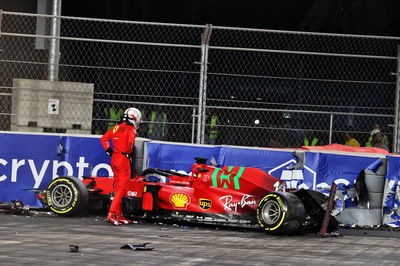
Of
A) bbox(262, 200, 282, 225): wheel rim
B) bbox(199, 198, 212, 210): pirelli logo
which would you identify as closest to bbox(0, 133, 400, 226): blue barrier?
bbox(199, 198, 212, 210): pirelli logo

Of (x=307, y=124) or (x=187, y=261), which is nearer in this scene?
(x=187, y=261)

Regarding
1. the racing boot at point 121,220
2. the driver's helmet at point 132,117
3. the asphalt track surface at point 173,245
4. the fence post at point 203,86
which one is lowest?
the asphalt track surface at point 173,245

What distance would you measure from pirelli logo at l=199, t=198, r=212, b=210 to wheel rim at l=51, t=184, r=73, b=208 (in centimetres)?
208

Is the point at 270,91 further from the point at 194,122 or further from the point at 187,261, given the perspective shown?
the point at 187,261

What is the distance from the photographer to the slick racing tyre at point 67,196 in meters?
11.3

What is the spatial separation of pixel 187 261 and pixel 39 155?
18.9ft

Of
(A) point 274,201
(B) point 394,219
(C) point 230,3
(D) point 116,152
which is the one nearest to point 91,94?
(D) point 116,152

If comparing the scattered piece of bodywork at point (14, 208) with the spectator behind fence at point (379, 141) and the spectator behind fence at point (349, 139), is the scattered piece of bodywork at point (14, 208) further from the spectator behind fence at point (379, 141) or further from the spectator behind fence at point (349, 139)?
the spectator behind fence at point (379, 141)

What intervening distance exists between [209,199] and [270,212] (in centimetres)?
101

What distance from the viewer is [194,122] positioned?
1326 centimetres

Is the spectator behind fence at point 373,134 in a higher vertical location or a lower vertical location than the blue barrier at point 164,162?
higher

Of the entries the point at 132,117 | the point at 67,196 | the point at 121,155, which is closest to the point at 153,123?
the point at 132,117

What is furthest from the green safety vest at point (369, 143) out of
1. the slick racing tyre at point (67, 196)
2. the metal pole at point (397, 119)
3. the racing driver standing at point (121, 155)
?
the slick racing tyre at point (67, 196)

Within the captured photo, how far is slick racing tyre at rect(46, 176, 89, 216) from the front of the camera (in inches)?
444
